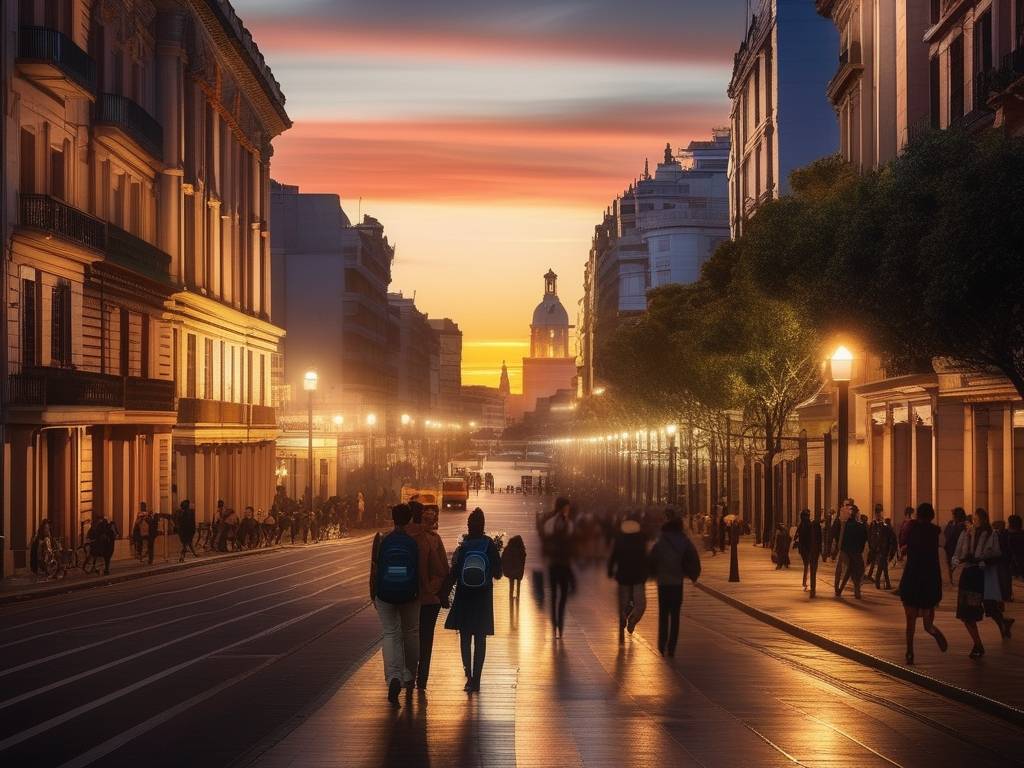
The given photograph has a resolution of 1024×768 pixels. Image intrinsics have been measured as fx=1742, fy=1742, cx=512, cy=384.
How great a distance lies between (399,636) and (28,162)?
106 feet

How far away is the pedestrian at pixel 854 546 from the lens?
33.3m

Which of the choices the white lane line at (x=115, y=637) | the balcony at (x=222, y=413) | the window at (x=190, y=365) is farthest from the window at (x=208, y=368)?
the white lane line at (x=115, y=637)

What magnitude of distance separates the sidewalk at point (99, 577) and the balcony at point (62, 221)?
9.01m

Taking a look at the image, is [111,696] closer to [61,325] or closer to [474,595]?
[474,595]

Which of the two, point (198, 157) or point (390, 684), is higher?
point (198, 157)

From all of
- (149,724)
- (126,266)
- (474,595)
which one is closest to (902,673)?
(474,595)

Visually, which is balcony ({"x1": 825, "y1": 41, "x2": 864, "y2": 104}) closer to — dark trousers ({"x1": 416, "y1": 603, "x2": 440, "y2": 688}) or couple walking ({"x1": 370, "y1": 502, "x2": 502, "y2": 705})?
couple walking ({"x1": 370, "y1": 502, "x2": 502, "y2": 705})

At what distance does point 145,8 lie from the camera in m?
62.3

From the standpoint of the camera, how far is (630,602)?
82.6 ft

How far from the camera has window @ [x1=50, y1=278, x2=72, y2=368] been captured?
4838 centimetres

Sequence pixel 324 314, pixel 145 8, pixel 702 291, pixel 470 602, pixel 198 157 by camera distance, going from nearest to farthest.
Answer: pixel 470 602, pixel 145 8, pixel 198 157, pixel 702 291, pixel 324 314

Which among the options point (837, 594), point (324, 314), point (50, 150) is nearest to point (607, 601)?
point (837, 594)

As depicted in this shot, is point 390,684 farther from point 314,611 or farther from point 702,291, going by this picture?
point 702,291

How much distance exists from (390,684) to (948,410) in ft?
105
